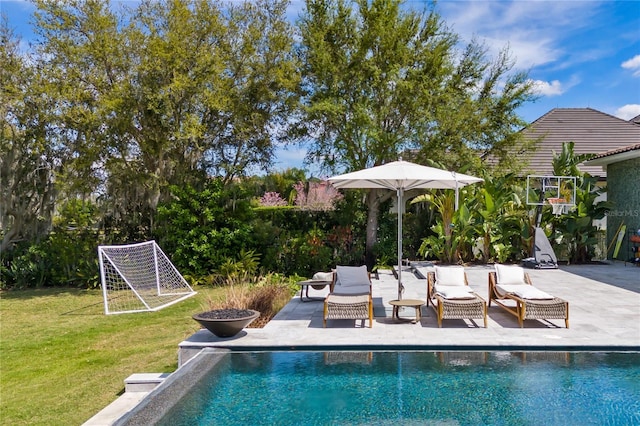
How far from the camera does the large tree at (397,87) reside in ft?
48.3

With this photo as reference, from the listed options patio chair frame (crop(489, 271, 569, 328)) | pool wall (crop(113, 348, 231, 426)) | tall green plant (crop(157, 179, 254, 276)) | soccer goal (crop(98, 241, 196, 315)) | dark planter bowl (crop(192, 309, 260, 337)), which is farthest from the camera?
tall green plant (crop(157, 179, 254, 276))

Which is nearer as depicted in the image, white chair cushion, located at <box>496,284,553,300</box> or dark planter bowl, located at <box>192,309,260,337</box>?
dark planter bowl, located at <box>192,309,260,337</box>

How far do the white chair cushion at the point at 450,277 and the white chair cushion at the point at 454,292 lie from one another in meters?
0.08

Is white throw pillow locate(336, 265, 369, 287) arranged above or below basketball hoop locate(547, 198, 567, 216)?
below

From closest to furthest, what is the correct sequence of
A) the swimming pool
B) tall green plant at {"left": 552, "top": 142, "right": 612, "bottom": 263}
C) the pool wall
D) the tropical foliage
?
the pool wall → the swimming pool → the tropical foliage → tall green plant at {"left": 552, "top": 142, "right": 612, "bottom": 263}

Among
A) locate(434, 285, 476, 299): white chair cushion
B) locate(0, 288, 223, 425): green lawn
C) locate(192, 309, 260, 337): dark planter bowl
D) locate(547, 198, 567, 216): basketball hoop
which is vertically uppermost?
locate(547, 198, 567, 216): basketball hoop

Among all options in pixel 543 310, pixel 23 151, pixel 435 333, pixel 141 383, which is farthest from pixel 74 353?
pixel 23 151

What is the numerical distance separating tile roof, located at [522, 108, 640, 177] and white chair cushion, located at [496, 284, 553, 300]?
15.2 m

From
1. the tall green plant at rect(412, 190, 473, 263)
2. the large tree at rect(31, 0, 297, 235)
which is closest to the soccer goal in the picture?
the large tree at rect(31, 0, 297, 235)

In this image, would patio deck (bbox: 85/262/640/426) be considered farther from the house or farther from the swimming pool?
the house

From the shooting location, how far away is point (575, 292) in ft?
33.6

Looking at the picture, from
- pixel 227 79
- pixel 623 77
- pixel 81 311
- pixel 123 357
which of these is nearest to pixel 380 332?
pixel 123 357

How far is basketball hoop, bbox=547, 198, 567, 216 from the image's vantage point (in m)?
14.1

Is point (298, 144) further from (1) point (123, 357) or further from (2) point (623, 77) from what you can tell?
(2) point (623, 77)
